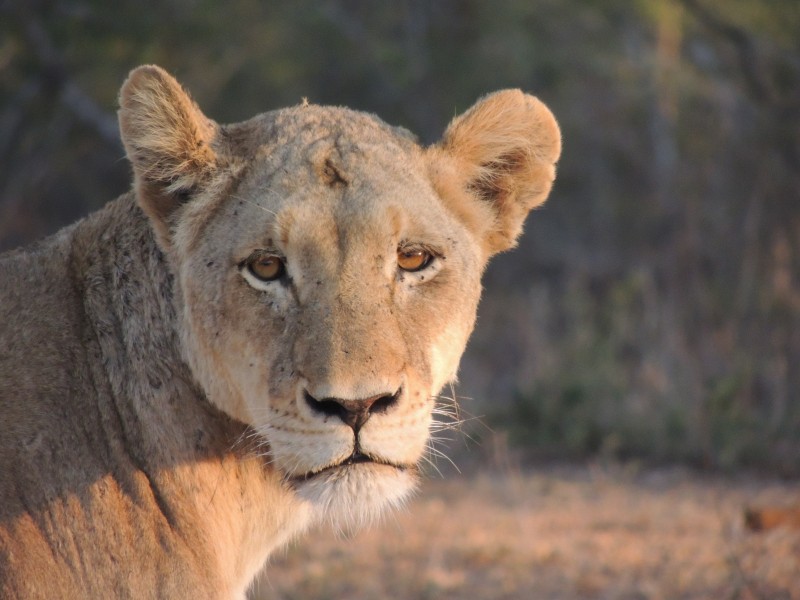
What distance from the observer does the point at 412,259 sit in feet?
9.69

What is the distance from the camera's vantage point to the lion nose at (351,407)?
103 inches

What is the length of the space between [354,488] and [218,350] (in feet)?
1.70

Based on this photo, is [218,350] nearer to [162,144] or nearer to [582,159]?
[162,144]

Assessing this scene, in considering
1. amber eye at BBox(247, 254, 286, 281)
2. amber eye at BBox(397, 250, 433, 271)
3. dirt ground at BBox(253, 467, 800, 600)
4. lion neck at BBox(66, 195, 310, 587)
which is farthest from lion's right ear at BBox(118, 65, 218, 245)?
dirt ground at BBox(253, 467, 800, 600)

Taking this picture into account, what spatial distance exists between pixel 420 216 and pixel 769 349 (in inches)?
255

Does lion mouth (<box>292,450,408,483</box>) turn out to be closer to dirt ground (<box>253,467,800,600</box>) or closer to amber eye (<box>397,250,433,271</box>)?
amber eye (<box>397,250,433,271</box>)

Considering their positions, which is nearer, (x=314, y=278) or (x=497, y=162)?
(x=314, y=278)

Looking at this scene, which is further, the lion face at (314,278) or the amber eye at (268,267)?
the amber eye at (268,267)

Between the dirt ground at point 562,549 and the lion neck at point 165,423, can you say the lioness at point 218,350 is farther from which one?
the dirt ground at point 562,549

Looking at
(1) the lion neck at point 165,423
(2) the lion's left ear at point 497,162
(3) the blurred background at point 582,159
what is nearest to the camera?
(1) the lion neck at point 165,423

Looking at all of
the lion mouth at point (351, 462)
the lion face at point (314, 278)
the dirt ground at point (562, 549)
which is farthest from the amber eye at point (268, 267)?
the dirt ground at point (562, 549)

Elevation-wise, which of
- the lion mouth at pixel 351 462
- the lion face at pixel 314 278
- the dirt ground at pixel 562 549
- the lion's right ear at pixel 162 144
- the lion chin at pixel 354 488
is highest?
the lion's right ear at pixel 162 144

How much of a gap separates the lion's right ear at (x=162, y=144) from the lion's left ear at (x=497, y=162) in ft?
2.31

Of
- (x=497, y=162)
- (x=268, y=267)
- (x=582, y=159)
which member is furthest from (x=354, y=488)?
(x=582, y=159)
